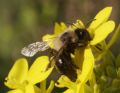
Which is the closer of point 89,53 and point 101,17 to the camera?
point 89,53

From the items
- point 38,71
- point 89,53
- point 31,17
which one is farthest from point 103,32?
point 31,17

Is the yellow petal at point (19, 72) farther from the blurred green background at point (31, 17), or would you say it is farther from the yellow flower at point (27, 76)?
the blurred green background at point (31, 17)

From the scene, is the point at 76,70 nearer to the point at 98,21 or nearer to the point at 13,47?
the point at 98,21

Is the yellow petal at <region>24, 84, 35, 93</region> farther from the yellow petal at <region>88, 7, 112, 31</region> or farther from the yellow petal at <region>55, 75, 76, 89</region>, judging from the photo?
the yellow petal at <region>88, 7, 112, 31</region>

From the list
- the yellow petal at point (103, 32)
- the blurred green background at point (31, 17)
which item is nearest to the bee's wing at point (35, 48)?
the yellow petal at point (103, 32)

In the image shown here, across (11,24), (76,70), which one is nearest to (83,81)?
(76,70)

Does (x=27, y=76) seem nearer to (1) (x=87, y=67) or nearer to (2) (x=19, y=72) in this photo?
(2) (x=19, y=72)
